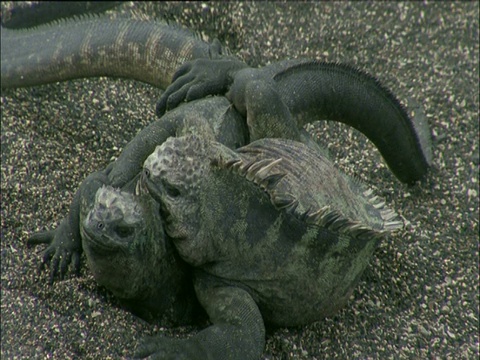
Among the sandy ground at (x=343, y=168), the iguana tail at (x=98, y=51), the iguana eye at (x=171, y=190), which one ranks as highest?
the iguana eye at (x=171, y=190)

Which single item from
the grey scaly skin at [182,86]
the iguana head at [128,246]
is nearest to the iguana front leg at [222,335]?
the iguana head at [128,246]

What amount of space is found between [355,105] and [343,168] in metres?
0.40

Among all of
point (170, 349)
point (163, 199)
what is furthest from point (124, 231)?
point (170, 349)

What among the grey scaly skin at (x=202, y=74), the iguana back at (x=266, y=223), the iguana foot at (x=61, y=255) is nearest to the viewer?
the iguana back at (x=266, y=223)

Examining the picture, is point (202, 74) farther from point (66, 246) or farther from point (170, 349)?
point (170, 349)

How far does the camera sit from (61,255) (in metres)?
2.85

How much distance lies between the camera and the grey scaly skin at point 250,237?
7.57 ft

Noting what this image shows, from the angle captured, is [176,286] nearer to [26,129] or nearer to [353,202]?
[353,202]

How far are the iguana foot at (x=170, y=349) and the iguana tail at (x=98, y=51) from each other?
1694mm

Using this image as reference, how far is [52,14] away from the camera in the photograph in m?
4.29

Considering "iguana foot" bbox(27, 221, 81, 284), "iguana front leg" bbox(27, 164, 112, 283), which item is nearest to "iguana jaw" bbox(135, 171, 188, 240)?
"iguana front leg" bbox(27, 164, 112, 283)

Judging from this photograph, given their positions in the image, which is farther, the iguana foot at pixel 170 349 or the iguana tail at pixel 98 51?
the iguana tail at pixel 98 51

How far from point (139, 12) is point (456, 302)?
106 inches

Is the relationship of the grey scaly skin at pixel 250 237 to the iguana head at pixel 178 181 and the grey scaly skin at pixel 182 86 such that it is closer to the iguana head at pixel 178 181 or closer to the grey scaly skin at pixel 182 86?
the iguana head at pixel 178 181
